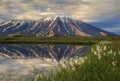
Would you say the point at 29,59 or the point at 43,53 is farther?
the point at 43,53

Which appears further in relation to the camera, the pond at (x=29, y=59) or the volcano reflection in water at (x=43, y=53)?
the volcano reflection in water at (x=43, y=53)

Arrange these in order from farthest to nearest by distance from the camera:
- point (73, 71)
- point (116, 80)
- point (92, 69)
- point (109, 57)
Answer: point (109, 57) < point (92, 69) < point (73, 71) < point (116, 80)

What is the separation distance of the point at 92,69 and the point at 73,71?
1.69 metres

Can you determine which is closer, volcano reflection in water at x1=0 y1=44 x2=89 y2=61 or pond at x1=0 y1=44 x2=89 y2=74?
pond at x1=0 y1=44 x2=89 y2=74

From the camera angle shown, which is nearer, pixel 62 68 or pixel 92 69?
pixel 62 68

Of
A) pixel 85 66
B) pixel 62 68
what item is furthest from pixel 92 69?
pixel 62 68

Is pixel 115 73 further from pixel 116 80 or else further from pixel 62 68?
pixel 62 68

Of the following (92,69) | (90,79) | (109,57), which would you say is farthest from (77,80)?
(109,57)

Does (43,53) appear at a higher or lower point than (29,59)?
lower

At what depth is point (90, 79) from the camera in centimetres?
1217

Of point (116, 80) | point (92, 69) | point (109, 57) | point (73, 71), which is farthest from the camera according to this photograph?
point (109, 57)

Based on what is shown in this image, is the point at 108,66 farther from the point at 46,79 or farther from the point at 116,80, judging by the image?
the point at 46,79

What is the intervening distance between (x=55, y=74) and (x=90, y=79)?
1.77 meters

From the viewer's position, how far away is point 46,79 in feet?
39.9
